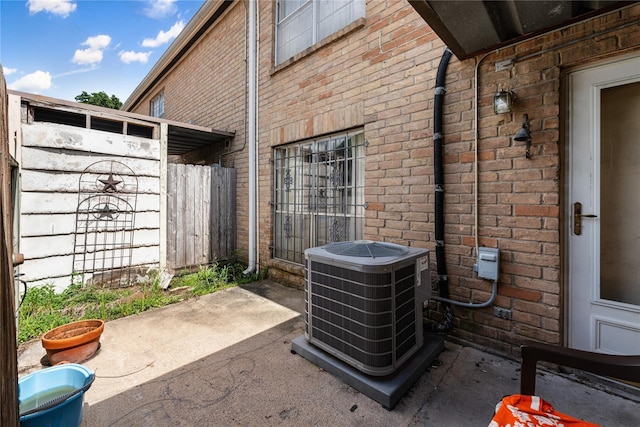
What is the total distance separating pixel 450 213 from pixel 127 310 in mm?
3693

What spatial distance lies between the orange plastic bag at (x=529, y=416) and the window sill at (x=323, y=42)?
3527 millimetres

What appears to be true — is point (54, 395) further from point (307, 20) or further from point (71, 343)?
point (307, 20)

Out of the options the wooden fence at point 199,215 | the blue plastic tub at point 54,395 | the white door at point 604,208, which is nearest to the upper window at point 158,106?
the wooden fence at point 199,215

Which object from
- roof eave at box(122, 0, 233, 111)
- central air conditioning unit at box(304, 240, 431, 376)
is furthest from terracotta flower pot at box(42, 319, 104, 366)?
roof eave at box(122, 0, 233, 111)

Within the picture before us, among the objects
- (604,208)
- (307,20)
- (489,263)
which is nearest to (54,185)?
(307,20)

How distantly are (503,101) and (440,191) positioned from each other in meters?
0.83

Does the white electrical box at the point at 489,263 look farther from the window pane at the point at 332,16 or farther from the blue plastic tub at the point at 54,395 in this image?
the window pane at the point at 332,16

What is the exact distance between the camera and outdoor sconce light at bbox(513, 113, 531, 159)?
6.70ft

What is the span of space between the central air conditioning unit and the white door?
1096 mm

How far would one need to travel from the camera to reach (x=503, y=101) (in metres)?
2.13

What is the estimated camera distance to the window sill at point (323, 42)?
315cm

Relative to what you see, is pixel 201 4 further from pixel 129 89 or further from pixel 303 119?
pixel 129 89

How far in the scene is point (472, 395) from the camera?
1813 millimetres

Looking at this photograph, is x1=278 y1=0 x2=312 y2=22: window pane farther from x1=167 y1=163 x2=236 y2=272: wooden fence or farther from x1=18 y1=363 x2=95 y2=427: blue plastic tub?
x1=18 y1=363 x2=95 y2=427: blue plastic tub
